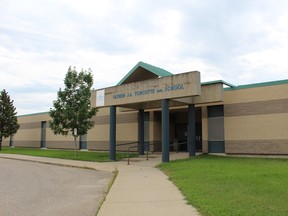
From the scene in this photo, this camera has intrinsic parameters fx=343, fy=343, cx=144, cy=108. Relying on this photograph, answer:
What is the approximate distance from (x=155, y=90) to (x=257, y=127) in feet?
21.9

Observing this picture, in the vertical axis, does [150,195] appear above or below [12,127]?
below

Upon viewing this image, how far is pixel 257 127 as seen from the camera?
20656 mm

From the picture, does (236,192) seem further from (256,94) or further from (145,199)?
(256,94)

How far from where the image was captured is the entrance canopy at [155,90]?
18.0 m

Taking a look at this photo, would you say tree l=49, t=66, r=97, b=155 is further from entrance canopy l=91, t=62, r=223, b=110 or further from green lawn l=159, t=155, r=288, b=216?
green lawn l=159, t=155, r=288, b=216

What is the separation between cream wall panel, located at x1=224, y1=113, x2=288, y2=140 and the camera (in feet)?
64.7

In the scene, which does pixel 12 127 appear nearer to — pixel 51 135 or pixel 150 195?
pixel 51 135

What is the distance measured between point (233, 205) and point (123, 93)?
15.0m

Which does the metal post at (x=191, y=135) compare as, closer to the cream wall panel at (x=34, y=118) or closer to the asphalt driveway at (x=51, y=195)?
the asphalt driveway at (x=51, y=195)

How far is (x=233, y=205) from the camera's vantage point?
7125 millimetres

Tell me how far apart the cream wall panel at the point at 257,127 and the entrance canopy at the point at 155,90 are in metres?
2.55

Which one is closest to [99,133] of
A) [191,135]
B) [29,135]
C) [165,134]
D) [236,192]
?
[191,135]

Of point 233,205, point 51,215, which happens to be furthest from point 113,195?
point 233,205


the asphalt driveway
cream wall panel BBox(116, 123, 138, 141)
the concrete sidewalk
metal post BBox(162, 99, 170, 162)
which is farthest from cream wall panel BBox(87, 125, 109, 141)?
the concrete sidewalk
